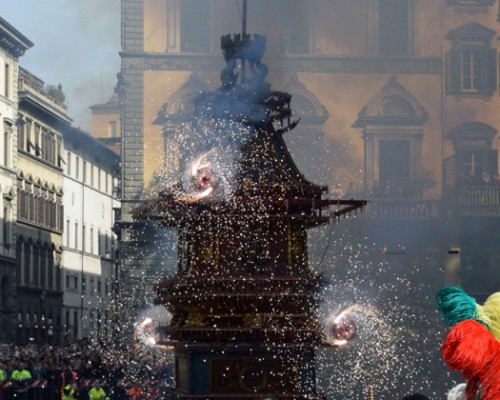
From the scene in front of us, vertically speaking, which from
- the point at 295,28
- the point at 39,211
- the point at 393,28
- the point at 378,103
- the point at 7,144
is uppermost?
the point at 393,28

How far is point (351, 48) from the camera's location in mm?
61250

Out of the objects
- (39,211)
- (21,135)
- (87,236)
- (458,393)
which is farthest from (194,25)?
(458,393)

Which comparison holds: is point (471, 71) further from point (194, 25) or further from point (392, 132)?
point (194, 25)

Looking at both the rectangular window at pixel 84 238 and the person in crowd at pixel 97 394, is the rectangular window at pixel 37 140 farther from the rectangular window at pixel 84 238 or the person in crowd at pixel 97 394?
the person in crowd at pixel 97 394

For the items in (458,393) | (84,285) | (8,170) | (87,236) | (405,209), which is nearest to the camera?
(458,393)

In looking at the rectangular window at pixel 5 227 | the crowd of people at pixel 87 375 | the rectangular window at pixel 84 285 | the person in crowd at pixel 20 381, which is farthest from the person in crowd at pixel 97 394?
the rectangular window at pixel 84 285

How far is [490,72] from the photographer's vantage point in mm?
61500

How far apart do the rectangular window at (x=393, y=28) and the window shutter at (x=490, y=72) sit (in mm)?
3084

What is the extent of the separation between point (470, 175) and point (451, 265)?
4.89m

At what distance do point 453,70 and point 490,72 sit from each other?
146cm

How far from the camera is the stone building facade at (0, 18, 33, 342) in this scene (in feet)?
236

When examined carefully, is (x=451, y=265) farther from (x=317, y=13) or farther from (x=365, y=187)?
(x=317, y=13)

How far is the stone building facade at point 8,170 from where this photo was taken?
72062 mm

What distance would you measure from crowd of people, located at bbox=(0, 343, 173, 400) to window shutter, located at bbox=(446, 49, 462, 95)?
23.8 meters
